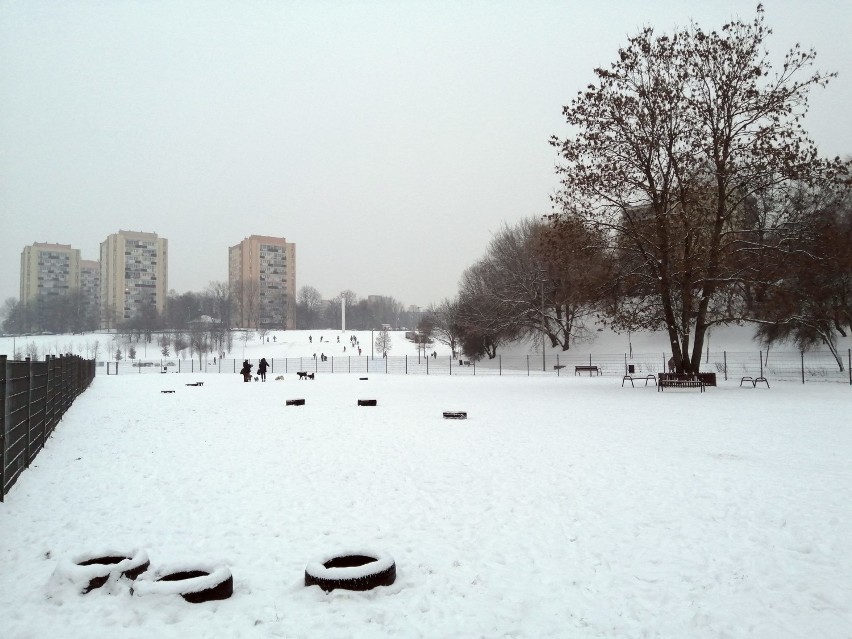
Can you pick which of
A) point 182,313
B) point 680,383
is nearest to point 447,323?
point 680,383

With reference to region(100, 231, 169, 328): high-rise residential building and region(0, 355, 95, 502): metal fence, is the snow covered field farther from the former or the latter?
region(100, 231, 169, 328): high-rise residential building

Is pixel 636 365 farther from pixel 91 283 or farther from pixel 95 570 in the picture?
pixel 91 283

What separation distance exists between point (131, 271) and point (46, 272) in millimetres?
18792

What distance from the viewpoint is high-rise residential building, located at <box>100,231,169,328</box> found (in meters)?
153

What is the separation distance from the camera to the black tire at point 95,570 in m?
4.80

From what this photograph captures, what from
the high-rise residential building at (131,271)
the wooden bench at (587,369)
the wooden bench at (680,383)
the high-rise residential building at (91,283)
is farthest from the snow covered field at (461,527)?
the high-rise residential building at (131,271)

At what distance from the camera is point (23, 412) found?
9.40 m

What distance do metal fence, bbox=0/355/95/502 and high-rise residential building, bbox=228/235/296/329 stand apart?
138111 millimetres

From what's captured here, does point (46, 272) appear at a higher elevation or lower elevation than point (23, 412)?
higher

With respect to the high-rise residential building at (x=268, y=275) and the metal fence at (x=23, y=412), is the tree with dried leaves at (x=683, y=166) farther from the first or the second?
the high-rise residential building at (x=268, y=275)

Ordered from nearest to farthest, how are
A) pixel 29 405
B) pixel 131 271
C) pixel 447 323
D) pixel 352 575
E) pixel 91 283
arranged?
pixel 352 575 → pixel 29 405 → pixel 447 323 → pixel 131 271 → pixel 91 283

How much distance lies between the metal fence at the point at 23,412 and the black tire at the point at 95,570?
311cm

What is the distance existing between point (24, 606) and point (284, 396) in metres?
20.2

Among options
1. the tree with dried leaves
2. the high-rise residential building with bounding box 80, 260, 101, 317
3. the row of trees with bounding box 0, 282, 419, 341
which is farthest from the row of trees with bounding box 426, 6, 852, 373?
the high-rise residential building with bounding box 80, 260, 101, 317
